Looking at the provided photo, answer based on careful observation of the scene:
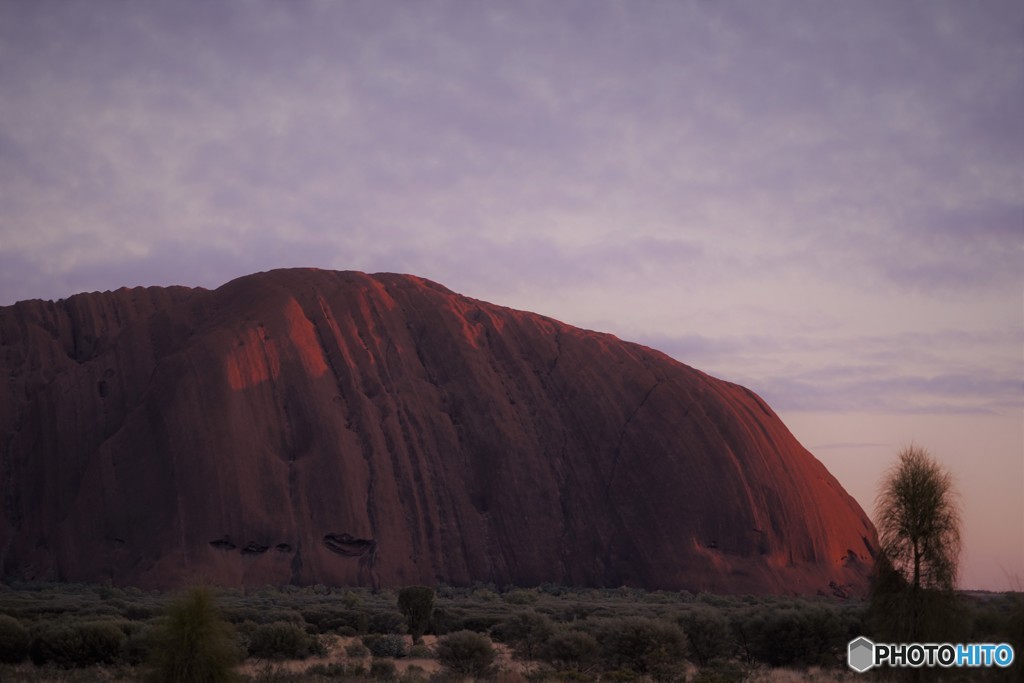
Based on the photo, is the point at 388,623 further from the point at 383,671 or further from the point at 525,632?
the point at 383,671

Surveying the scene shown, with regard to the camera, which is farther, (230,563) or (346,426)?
(346,426)

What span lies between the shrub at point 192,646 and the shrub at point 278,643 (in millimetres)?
7925

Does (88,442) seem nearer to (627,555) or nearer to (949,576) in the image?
(627,555)

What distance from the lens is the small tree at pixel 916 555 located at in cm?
1405

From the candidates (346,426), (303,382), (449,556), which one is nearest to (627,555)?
(449,556)

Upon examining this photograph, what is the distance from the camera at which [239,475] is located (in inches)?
2057

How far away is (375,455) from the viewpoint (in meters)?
57.3

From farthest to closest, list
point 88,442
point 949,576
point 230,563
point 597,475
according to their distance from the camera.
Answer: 1. point 597,475
2. point 88,442
3. point 230,563
4. point 949,576

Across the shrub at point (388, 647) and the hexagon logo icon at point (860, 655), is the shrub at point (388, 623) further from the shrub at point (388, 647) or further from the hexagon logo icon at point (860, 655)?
the hexagon logo icon at point (860, 655)

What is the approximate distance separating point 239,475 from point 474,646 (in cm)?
3650

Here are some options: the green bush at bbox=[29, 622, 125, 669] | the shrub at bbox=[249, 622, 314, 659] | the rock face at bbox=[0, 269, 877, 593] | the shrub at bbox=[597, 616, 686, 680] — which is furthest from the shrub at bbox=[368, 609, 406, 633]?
the rock face at bbox=[0, 269, 877, 593]

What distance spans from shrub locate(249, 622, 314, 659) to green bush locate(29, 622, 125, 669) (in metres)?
2.86

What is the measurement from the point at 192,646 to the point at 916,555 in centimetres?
1105

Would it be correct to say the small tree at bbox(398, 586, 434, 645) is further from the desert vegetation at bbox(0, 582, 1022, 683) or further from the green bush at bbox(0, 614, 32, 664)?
the green bush at bbox(0, 614, 32, 664)
